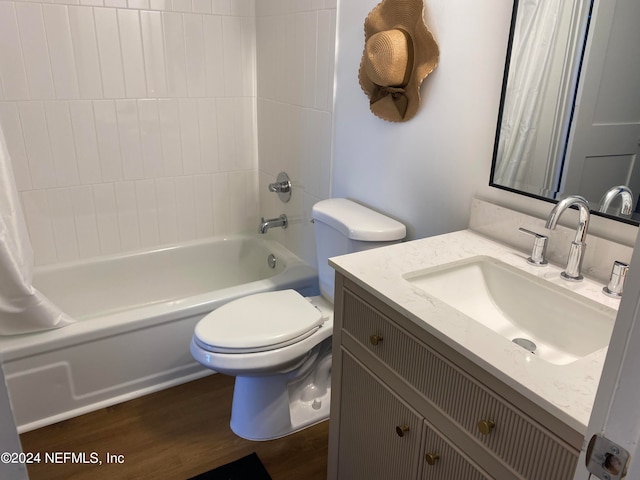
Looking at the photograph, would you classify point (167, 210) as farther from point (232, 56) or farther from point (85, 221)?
point (232, 56)

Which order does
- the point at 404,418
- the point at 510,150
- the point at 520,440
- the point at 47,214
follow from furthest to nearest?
the point at 47,214, the point at 510,150, the point at 404,418, the point at 520,440

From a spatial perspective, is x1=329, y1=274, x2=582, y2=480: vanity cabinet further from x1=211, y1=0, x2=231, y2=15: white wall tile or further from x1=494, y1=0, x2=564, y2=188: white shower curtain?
x1=211, y1=0, x2=231, y2=15: white wall tile

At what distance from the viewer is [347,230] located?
1.72 meters

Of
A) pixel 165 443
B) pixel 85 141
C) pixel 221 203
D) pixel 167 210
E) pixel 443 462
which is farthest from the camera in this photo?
pixel 221 203

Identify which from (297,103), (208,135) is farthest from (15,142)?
(297,103)

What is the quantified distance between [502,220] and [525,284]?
23cm

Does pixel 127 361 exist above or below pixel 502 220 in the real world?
below

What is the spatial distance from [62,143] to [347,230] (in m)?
1.43

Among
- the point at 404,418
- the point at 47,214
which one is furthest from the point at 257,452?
the point at 47,214

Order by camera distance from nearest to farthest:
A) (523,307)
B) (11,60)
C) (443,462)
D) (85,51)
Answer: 1. (443,462)
2. (523,307)
3. (11,60)
4. (85,51)

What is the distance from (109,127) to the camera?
7.73 ft

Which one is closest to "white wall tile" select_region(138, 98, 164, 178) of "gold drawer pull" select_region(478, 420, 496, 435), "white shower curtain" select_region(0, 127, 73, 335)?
"white shower curtain" select_region(0, 127, 73, 335)

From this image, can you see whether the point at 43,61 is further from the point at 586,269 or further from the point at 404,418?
the point at 586,269

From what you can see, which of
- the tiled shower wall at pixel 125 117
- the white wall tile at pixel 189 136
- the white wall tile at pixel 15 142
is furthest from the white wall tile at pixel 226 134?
the white wall tile at pixel 15 142
